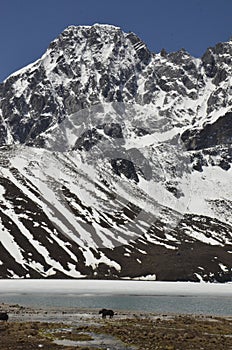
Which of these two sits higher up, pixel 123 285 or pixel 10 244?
pixel 10 244

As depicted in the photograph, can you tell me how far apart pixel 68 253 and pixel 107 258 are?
1573 centimetres

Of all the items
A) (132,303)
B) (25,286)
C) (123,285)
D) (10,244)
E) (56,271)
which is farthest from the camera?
(10,244)

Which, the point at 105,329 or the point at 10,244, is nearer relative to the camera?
the point at 105,329

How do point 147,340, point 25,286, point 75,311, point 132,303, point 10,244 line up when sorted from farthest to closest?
point 10,244
point 25,286
point 132,303
point 75,311
point 147,340

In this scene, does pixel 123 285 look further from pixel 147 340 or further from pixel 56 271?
pixel 147 340

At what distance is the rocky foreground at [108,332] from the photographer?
3959 centimetres

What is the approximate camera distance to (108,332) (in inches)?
1860

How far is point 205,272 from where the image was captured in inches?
7525

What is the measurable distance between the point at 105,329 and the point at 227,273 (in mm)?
152538

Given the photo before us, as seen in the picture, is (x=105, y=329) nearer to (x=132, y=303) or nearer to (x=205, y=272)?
(x=132, y=303)

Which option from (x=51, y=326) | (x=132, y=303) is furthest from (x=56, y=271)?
(x=51, y=326)

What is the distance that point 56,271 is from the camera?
168 meters

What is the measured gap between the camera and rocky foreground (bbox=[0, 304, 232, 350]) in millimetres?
39594

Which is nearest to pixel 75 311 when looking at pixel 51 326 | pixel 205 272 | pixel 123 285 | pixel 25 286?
pixel 51 326
